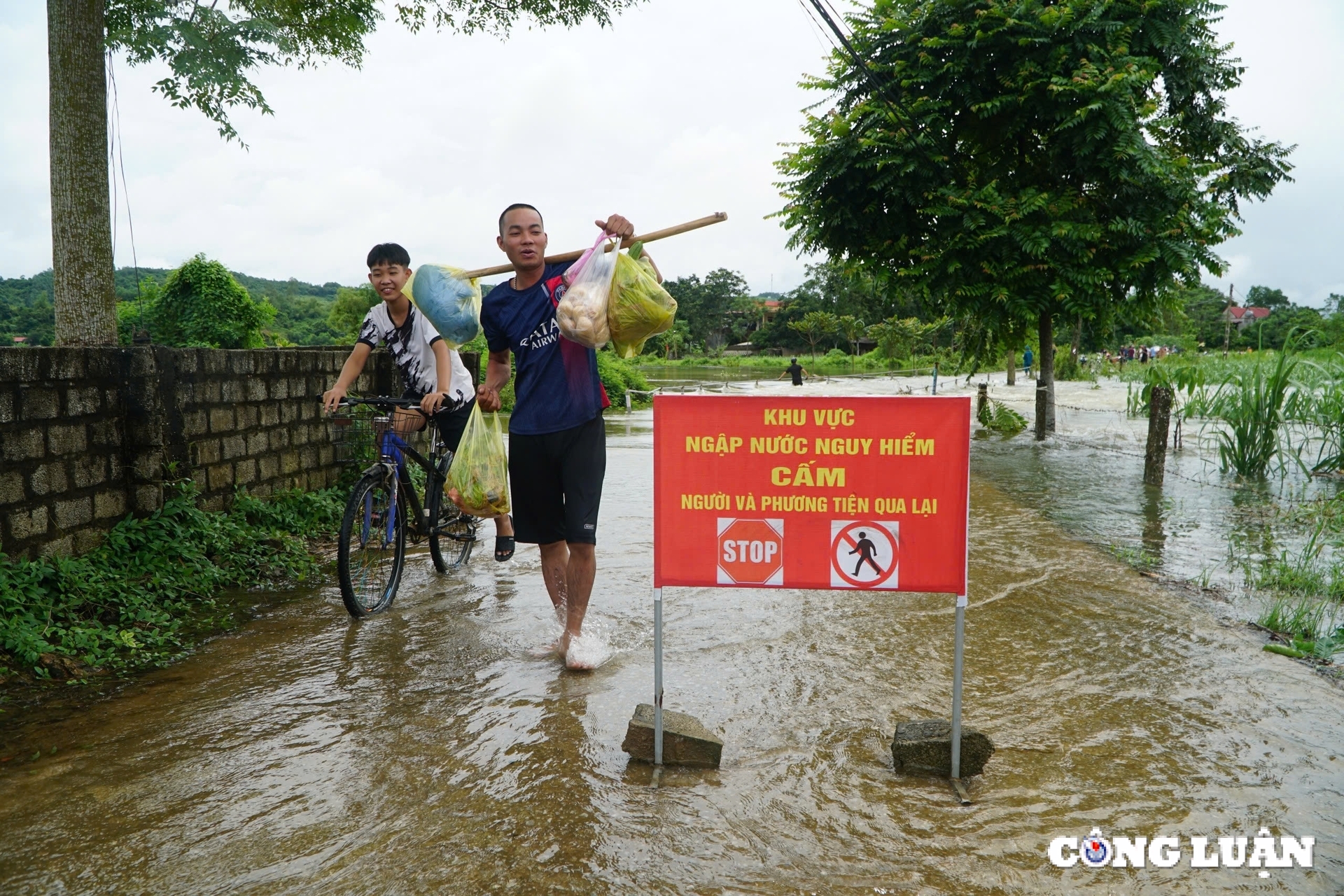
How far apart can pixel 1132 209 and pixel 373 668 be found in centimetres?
1211

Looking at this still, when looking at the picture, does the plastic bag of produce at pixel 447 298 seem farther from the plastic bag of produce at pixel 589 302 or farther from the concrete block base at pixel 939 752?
the concrete block base at pixel 939 752

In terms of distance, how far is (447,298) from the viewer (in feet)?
14.5

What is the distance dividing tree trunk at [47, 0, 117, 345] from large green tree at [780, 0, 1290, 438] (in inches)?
359

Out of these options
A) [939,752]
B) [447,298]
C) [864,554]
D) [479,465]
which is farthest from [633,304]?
[939,752]

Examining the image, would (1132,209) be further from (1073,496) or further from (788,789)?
(788,789)

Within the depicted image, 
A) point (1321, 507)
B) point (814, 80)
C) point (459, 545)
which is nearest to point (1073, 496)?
point (1321, 507)

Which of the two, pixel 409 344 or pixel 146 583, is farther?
pixel 409 344

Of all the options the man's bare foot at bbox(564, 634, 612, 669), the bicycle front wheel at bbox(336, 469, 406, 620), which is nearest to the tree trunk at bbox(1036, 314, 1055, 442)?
the bicycle front wheel at bbox(336, 469, 406, 620)

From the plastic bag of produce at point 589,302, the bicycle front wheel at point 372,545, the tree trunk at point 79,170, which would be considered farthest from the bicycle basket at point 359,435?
the plastic bag of produce at point 589,302

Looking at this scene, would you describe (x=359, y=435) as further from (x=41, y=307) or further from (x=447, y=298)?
(x=41, y=307)

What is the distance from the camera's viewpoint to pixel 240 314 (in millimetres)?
17609

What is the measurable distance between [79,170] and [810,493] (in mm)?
5947

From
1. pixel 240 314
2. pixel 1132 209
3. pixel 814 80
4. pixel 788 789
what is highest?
pixel 814 80

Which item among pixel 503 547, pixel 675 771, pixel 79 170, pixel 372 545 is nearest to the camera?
pixel 675 771
